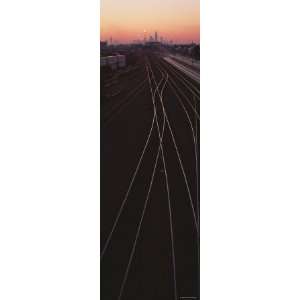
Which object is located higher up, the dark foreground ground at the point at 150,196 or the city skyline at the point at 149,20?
the city skyline at the point at 149,20

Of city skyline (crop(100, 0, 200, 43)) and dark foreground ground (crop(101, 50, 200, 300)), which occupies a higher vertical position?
city skyline (crop(100, 0, 200, 43))

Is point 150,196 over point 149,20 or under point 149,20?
under

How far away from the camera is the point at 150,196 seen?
3.19 m

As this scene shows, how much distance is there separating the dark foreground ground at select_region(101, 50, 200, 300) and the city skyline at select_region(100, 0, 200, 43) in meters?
0.24

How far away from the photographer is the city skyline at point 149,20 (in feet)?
10.5

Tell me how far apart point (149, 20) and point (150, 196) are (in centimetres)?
90

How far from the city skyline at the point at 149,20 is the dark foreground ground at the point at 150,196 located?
24cm

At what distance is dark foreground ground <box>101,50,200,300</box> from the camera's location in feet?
10.4

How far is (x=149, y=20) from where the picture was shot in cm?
325
